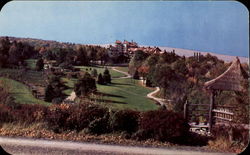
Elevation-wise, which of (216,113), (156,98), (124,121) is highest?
(156,98)

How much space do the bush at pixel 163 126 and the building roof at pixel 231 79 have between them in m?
1.44

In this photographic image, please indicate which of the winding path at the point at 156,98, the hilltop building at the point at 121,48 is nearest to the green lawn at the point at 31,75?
the hilltop building at the point at 121,48

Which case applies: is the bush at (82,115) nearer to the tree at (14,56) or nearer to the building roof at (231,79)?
the tree at (14,56)

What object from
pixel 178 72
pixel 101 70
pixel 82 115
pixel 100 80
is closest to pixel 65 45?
pixel 101 70

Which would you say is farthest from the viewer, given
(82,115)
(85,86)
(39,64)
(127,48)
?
(39,64)

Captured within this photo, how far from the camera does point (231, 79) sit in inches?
349

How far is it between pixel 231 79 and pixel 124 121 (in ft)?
11.6

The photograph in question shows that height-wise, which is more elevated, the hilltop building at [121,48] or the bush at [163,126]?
the hilltop building at [121,48]

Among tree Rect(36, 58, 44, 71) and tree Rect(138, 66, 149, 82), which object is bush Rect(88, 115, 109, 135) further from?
tree Rect(36, 58, 44, 71)

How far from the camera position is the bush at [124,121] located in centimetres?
897

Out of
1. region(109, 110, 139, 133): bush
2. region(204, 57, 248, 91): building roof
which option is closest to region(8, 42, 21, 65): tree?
region(109, 110, 139, 133): bush

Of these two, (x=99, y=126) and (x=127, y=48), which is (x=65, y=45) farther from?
(x=99, y=126)

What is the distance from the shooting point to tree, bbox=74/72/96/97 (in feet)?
30.3

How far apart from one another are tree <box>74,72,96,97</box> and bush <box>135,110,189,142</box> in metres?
1.93
